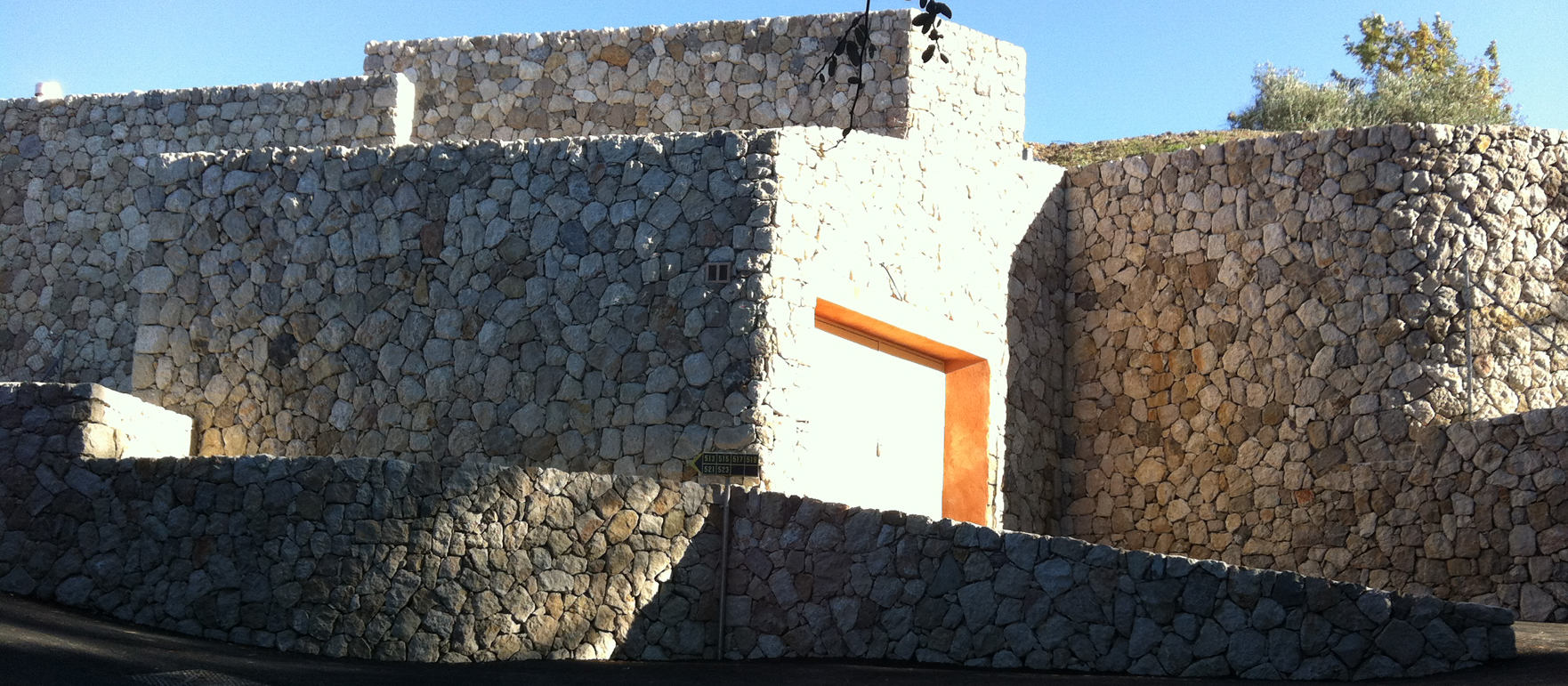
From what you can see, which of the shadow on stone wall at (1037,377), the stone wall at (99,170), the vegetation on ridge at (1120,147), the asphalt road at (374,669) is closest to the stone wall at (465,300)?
the asphalt road at (374,669)

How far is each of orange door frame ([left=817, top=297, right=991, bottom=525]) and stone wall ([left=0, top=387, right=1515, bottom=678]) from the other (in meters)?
3.42

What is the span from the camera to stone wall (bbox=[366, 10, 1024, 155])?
1647 centimetres

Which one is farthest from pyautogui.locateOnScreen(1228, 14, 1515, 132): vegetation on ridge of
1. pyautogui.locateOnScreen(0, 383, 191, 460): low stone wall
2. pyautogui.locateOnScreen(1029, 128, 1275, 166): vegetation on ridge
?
pyautogui.locateOnScreen(0, 383, 191, 460): low stone wall

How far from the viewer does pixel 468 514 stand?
413 inches

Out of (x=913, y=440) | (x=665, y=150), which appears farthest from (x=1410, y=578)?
(x=665, y=150)

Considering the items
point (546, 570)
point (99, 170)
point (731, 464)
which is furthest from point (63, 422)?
point (99, 170)

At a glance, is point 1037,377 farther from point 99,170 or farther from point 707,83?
point 99,170

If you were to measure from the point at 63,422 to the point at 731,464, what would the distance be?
189 inches

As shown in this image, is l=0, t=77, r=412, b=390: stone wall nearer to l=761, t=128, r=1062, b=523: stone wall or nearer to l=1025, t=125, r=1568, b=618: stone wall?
l=761, t=128, r=1062, b=523: stone wall

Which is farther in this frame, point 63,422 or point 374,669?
point 63,422

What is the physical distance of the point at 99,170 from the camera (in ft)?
58.4

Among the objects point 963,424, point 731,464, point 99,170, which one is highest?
point 99,170

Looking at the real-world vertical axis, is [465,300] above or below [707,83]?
below

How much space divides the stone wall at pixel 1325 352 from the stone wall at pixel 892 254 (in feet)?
3.50
